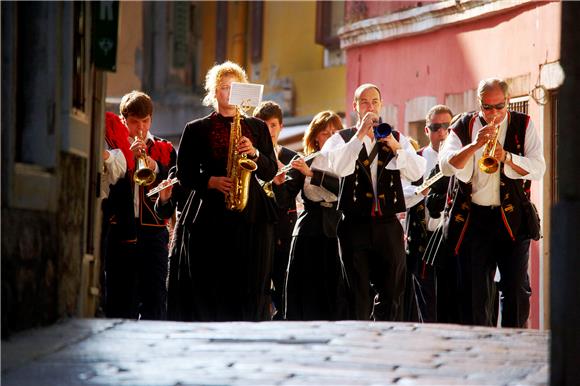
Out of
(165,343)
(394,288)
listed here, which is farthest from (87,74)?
(394,288)

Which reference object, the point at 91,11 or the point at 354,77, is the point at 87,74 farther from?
the point at 354,77

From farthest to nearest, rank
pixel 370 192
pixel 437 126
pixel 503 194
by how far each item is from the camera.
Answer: pixel 437 126 < pixel 370 192 < pixel 503 194

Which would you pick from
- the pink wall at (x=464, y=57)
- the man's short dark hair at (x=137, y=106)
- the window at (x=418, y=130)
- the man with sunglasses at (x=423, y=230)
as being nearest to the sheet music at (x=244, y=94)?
the man's short dark hair at (x=137, y=106)

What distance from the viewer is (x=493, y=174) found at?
10.5 meters

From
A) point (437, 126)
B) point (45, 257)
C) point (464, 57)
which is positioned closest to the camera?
point (45, 257)

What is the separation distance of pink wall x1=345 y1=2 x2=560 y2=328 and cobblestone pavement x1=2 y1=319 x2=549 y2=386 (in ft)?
25.8

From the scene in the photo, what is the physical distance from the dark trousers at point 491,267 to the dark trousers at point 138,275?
7.41 ft

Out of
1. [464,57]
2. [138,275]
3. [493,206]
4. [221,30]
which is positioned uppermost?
[221,30]

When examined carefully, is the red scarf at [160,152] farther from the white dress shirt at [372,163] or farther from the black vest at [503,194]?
the black vest at [503,194]

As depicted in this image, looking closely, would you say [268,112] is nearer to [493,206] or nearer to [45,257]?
[493,206]

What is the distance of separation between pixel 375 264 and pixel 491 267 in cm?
98

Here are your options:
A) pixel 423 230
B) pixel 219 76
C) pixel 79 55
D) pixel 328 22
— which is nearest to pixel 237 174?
pixel 219 76

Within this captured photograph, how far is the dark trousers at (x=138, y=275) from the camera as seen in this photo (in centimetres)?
1177

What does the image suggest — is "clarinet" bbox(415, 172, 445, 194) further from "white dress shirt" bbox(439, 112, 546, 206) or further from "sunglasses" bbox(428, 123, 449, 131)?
"white dress shirt" bbox(439, 112, 546, 206)
